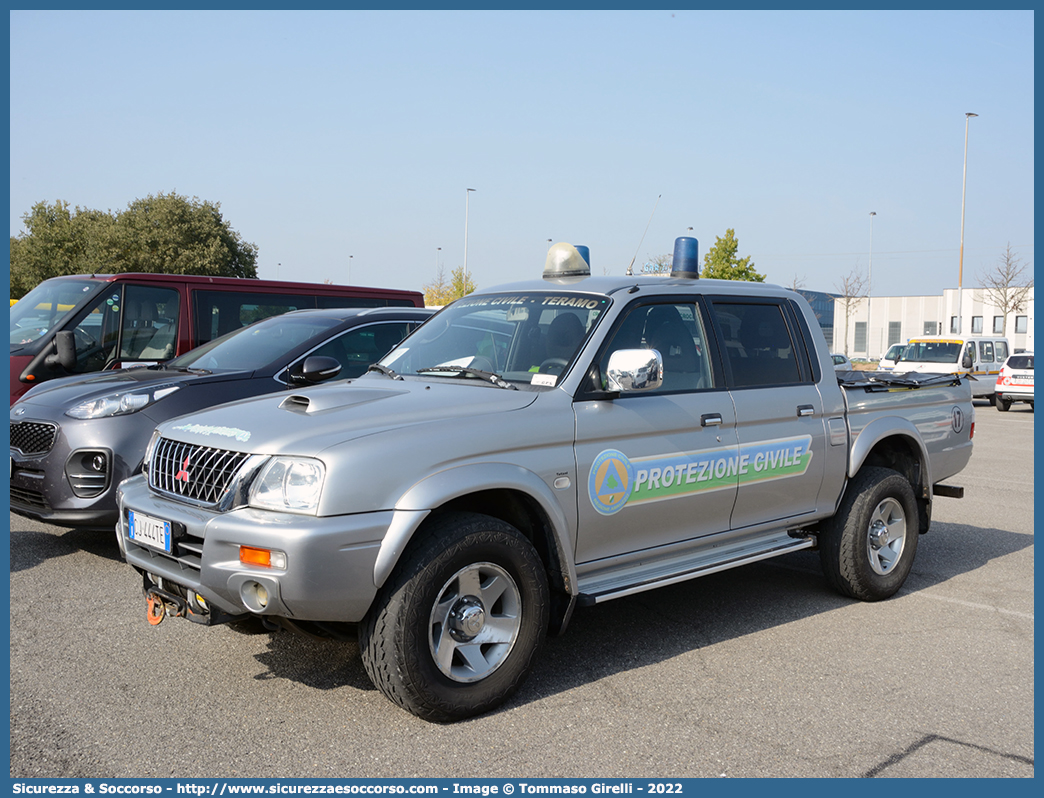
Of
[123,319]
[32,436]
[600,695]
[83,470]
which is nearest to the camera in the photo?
[600,695]

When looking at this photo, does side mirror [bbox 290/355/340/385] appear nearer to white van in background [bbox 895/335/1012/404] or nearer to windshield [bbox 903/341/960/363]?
white van in background [bbox 895/335/1012/404]

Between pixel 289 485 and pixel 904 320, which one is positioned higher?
pixel 904 320

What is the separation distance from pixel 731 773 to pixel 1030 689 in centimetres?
186

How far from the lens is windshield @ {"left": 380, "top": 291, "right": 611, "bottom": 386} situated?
448 cm

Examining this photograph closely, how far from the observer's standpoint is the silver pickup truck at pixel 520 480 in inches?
139

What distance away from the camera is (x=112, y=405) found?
19.9 feet

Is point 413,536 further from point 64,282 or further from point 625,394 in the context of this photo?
point 64,282

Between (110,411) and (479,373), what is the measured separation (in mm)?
2984

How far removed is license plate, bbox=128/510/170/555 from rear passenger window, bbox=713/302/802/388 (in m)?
2.99

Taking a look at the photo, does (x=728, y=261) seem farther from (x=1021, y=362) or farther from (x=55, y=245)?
→ (x=55, y=245)

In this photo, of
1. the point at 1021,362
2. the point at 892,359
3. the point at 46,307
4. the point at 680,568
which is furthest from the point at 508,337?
the point at 892,359

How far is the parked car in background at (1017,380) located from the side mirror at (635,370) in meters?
21.9

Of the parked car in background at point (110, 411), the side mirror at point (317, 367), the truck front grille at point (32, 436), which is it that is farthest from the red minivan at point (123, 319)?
the side mirror at point (317, 367)

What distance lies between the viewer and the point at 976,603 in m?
5.66
